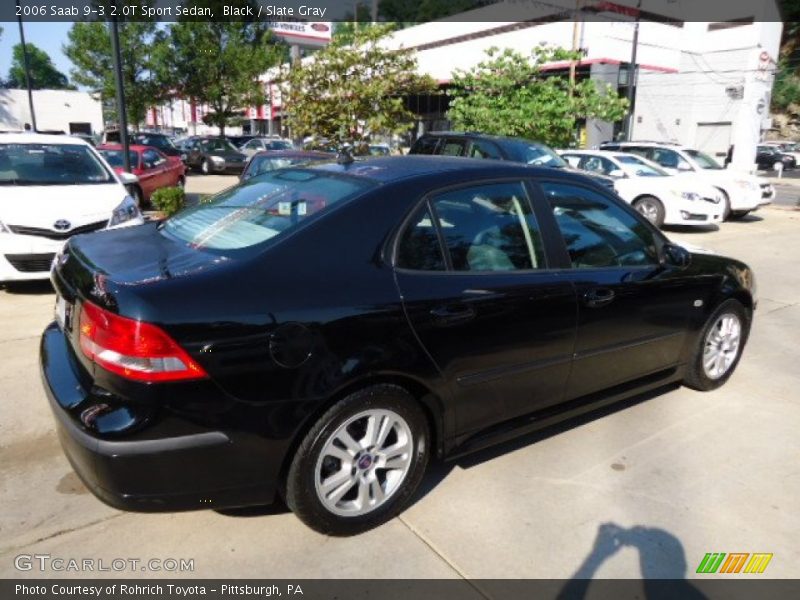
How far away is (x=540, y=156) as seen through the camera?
432 inches

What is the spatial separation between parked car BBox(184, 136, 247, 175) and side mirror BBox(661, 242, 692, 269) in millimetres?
22625

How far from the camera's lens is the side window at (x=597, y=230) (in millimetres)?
3365

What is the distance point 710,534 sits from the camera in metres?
2.86

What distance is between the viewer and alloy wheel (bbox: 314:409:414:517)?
261 centimetres

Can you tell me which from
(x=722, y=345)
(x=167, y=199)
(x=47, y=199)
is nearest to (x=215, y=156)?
(x=167, y=199)

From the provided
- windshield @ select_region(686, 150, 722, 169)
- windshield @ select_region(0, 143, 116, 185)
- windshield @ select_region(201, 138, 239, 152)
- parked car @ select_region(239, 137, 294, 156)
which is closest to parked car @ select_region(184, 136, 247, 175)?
windshield @ select_region(201, 138, 239, 152)

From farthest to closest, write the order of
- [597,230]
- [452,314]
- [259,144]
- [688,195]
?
1. [259,144]
2. [688,195]
3. [597,230]
4. [452,314]

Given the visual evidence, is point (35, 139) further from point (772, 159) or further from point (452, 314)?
point (772, 159)

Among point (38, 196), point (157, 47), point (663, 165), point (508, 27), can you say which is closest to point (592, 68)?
point (508, 27)

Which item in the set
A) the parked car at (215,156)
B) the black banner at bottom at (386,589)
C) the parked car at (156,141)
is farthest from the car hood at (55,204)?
the parked car at (215,156)

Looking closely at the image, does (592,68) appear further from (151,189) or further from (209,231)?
(209,231)

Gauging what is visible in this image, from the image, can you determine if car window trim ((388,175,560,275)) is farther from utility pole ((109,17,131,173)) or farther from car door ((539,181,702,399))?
utility pole ((109,17,131,173))

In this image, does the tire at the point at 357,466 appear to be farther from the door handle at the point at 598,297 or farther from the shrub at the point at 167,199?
the shrub at the point at 167,199

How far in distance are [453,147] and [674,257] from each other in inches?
304
